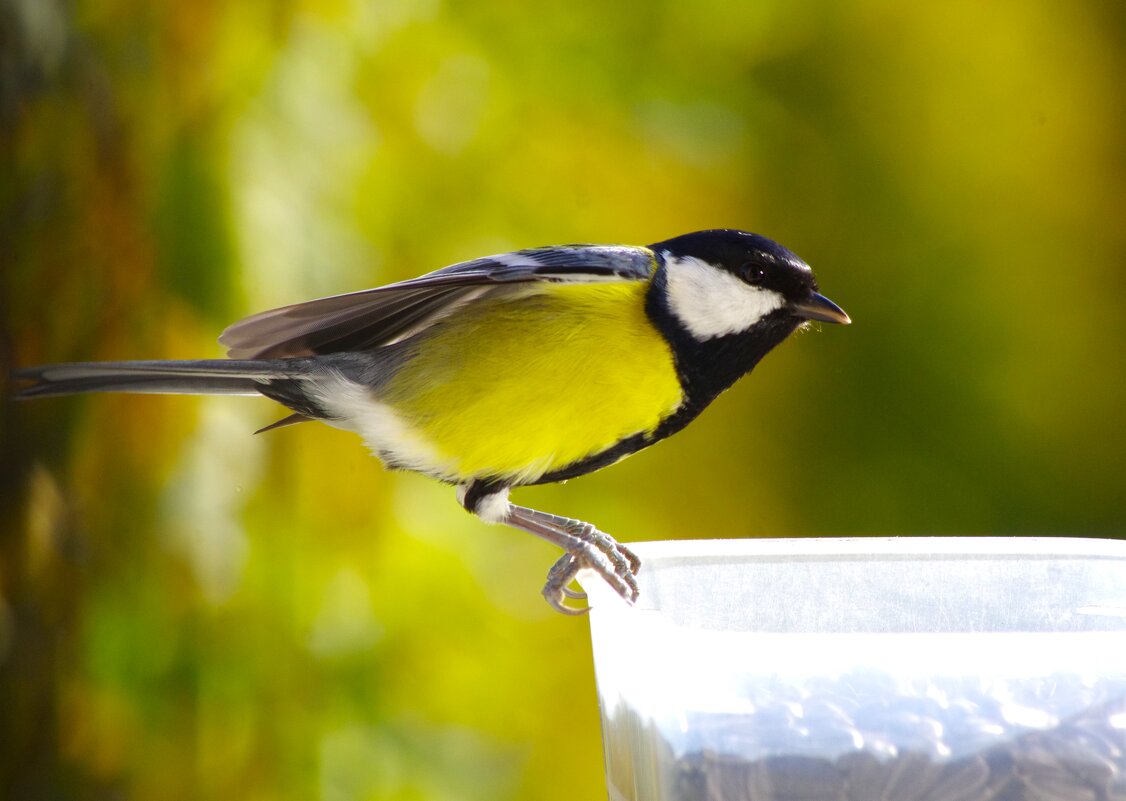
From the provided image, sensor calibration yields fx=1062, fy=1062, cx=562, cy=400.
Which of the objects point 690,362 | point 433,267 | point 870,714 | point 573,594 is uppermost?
point 433,267

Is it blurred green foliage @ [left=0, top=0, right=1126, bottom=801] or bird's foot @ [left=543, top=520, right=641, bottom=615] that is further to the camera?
blurred green foliage @ [left=0, top=0, right=1126, bottom=801]

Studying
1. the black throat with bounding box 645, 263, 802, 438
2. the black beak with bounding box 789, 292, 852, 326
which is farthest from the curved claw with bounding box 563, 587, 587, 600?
the black beak with bounding box 789, 292, 852, 326

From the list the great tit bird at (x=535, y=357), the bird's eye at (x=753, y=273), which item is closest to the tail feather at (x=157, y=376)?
the great tit bird at (x=535, y=357)

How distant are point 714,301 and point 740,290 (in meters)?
0.02

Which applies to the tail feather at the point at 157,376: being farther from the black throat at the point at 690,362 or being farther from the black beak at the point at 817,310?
the black beak at the point at 817,310

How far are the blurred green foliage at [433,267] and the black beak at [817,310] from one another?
0.27 metres

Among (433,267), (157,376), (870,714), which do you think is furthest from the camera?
(433,267)

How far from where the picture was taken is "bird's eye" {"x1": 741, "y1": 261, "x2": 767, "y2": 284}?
24.2 inches

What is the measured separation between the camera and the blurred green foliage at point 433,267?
0.73 meters

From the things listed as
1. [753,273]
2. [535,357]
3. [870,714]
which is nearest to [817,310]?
[753,273]

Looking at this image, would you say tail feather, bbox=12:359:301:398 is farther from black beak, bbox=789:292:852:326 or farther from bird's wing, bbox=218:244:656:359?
black beak, bbox=789:292:852:326

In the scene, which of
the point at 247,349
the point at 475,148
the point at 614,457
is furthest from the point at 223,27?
the point at 614,457

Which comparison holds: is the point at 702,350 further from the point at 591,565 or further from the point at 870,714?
the point at 870,714

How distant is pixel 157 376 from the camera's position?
1.86ft
